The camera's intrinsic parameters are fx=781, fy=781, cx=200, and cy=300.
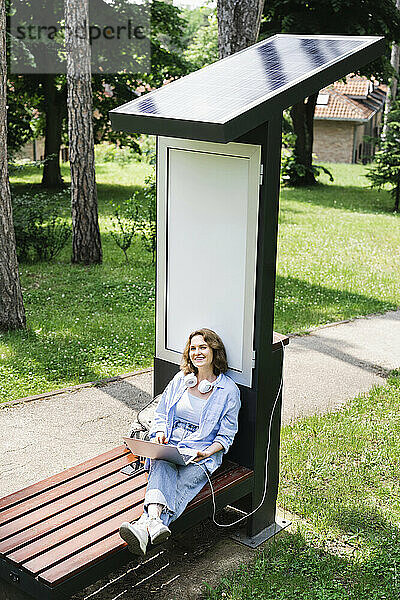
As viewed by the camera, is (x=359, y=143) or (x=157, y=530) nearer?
(x=157, y=530)

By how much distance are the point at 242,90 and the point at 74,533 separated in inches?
102

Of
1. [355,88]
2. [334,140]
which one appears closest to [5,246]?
[334,140]

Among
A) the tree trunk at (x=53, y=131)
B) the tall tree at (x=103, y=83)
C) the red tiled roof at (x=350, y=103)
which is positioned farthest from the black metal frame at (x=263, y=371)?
the red tiled roof at (x=350, y=103)

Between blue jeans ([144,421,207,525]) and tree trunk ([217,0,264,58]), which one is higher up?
tree trunk ([217,0,264,58])

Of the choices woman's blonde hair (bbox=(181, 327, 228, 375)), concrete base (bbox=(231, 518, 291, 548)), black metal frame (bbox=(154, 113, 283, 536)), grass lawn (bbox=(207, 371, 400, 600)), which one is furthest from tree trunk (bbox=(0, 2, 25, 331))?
concrete base (bbox=(231, 518, 291, 548))

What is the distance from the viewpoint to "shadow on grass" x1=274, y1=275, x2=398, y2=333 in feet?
33.3

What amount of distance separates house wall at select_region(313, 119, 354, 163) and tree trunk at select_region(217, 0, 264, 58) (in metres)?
30.0

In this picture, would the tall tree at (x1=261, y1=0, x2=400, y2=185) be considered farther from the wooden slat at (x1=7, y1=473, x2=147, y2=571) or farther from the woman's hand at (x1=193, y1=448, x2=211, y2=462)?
the wooden slat at (x1=7, y1=473, x2=147, y2=571)

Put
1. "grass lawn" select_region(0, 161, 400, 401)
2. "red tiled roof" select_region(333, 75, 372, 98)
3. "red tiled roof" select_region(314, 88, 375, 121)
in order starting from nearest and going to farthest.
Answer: "grass lawn" select_region(0, 161, 400, 401)
"red tiled roof" select_region(314, 88, 375, 121)
"red tiled roof" select_region(333, 75, 372, 98)

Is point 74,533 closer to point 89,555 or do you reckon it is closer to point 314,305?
point 89,555

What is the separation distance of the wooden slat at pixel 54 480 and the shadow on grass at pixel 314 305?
4988 millimetres

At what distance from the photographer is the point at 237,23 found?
31.1 ft

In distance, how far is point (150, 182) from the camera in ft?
44.3

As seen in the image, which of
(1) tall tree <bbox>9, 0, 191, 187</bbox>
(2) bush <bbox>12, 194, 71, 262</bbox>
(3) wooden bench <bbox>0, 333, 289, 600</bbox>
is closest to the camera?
(3) wooden bench <bbox>0, 333, 289, 600</bbox>
